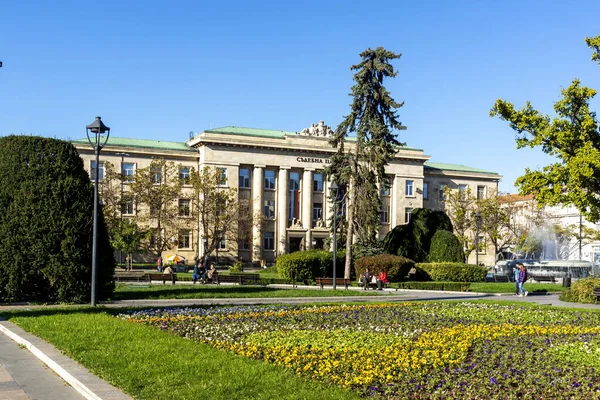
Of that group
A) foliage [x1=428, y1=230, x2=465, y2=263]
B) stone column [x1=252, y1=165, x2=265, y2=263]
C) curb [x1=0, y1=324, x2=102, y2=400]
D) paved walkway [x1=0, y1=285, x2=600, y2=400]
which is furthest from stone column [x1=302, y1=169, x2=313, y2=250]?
paved walkway [x1=0, y1=285, x2=600, y2=400]

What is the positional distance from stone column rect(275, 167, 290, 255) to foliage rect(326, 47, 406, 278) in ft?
92.9

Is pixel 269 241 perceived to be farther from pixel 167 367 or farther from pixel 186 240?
pixel 167 367

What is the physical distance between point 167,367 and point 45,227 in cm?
1240

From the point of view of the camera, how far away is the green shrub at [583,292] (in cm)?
2547

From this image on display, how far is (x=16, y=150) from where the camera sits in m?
20.8

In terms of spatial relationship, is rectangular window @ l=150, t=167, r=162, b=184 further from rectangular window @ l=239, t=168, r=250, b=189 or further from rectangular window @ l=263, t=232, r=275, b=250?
rectangular window @ l=263, t=232, r=275, b=250

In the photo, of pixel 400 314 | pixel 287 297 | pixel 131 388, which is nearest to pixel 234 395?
pixel 131 388

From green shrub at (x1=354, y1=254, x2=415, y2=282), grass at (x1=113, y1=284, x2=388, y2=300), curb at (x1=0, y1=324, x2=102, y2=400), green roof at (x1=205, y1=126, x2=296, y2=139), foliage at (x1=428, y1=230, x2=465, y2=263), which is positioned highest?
green roof at (x1=205, y1=126, x2=296, y2=139)

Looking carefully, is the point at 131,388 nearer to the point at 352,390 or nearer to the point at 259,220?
the point at 352,390

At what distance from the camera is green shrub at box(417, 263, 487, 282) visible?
136 ft

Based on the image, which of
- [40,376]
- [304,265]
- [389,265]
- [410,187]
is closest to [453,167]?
[410,187]

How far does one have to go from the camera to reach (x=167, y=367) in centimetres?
928

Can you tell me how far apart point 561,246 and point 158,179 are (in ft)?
186

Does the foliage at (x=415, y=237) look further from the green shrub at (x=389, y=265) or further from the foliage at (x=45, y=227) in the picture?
the foliage at (x=45, y=227)
